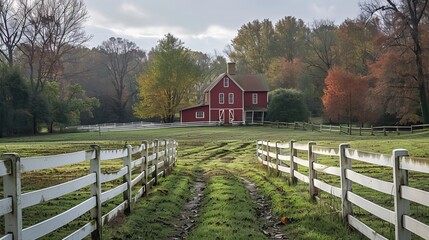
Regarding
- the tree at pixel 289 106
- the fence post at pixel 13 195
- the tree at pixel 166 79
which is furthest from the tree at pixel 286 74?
the fence post at pixel 13 195

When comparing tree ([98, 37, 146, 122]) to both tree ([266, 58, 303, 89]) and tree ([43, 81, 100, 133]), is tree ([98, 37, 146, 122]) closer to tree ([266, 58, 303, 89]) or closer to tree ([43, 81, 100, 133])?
tree ([43, 81, 100, 133])

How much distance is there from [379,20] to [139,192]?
4833 centimetres

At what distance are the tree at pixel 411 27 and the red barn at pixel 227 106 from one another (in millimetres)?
27038

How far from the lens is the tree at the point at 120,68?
84938 mm

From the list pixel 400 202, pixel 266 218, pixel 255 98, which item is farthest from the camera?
pixel 255 98

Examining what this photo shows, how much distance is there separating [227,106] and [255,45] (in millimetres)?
20513

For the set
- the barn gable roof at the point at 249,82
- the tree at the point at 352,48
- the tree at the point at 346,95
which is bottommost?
the tree at the point at 346,95

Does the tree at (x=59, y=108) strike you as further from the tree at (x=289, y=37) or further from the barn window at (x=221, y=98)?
the tree at (x=289, y=37)

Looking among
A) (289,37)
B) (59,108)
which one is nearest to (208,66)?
(289,37)

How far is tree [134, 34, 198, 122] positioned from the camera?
228ft

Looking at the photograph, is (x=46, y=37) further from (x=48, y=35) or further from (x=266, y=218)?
(x=266, y=218)

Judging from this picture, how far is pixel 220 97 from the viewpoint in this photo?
6919 centimetres

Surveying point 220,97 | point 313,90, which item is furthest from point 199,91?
point 313,90

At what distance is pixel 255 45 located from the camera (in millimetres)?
85250
